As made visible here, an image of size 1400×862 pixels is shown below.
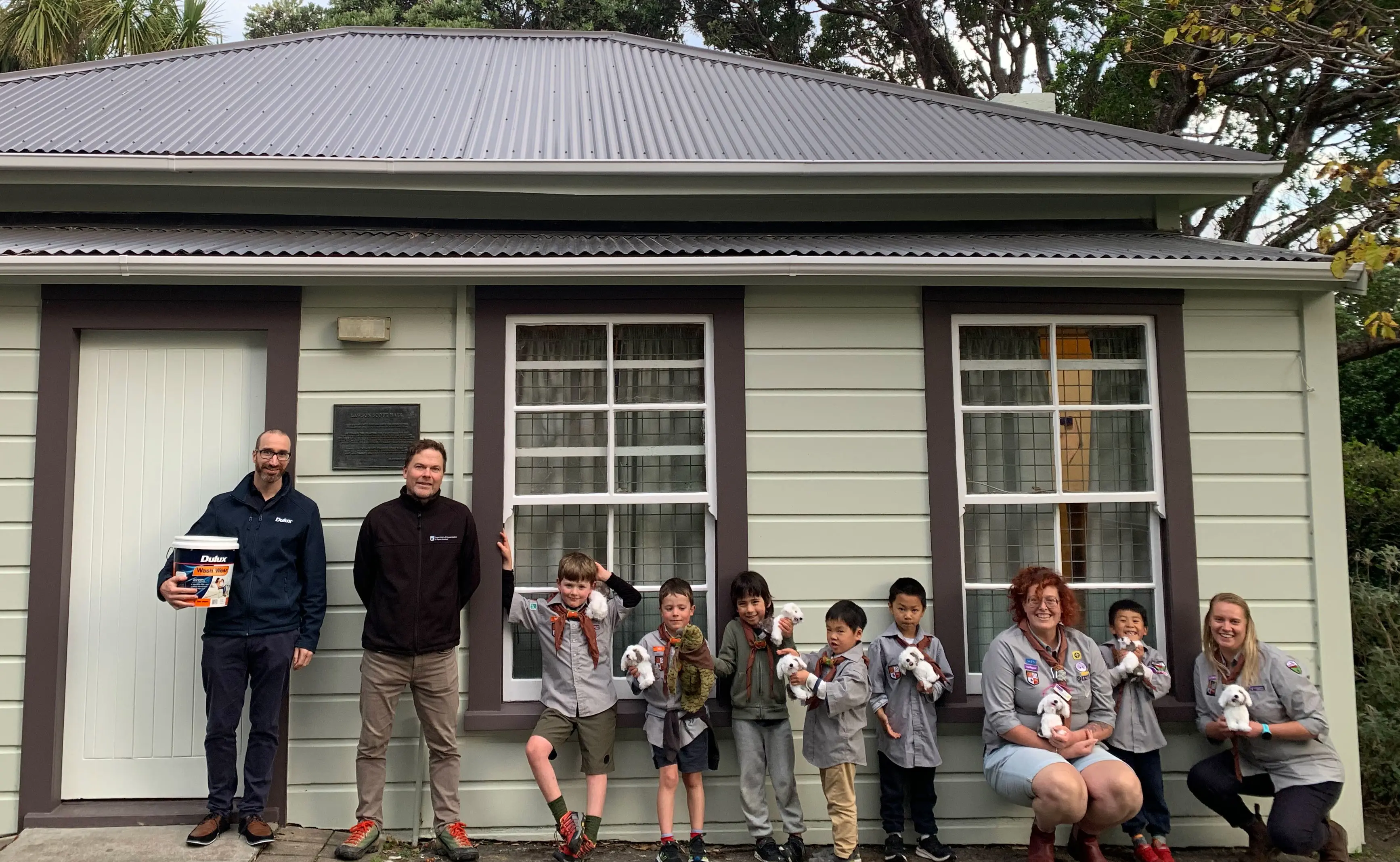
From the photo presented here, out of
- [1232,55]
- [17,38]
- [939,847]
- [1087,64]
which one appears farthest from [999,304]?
[17,38]

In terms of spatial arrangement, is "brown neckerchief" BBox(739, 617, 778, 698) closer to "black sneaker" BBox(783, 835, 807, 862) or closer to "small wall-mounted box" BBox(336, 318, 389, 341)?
"black sneaker" BBox(783, 835, 807, 862)

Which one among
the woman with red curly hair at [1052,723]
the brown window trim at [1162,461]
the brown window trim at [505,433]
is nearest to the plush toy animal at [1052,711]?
the woman with red curly hair at [1052,723]

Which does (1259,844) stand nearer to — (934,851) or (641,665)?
(934,851)

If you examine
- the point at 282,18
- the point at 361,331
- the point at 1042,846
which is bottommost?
the point at 1042,846

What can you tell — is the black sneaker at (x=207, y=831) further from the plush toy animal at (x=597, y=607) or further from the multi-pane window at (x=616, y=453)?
the plush toy animal at (x=597, y=607)

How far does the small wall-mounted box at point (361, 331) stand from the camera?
14.9 feet

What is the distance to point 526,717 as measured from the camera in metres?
4.40

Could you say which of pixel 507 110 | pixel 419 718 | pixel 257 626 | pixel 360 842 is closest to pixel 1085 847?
pixel 419 718

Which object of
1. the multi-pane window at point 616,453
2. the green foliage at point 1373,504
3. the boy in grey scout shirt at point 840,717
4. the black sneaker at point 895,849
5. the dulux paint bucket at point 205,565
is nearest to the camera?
the dulux paint bucket at point 205,565

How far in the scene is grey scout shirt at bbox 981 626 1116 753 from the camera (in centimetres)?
417

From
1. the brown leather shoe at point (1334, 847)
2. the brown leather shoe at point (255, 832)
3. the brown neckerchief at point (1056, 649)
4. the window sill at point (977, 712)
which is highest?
the brown neckerchief at point (1056, 649)

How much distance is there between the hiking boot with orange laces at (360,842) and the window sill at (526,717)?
0.56m

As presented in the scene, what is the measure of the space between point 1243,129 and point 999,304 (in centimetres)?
951

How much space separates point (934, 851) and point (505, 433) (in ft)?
9.25
